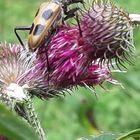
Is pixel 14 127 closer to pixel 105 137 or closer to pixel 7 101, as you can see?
pixel 7 101

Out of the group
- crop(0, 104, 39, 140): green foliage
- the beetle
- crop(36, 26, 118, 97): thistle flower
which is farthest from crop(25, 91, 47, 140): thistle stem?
crop(0, 104, 39, 140): green foliage

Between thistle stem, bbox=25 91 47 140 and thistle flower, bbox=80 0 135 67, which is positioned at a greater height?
thistle flower, bbox=80 0 135 67

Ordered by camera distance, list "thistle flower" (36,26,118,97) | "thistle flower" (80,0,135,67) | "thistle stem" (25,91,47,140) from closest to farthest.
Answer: "thistle stem" (25,91,47,140) < "thistle flower" (80,0,135,67) < "thistle flower" (36,26,118,97)

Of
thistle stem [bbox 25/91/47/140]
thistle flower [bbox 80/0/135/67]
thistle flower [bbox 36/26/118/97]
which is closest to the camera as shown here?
thistle stem [bbox 25/91/47/140]

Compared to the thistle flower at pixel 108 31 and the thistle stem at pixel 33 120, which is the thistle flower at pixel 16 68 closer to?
the thistle stem at pixel 33 120

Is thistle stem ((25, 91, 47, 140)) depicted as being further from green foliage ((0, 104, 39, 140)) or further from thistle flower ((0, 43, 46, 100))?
green foliage ((0, 104, 39, 140))

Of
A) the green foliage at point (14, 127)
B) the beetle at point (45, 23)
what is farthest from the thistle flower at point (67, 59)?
the green foliage at point (14, 127)

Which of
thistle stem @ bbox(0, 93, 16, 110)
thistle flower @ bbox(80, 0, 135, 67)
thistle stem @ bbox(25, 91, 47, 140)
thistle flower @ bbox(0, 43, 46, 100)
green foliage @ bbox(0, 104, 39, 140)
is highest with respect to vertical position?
thistle flower @ bbox(80, 0, 135, 67)

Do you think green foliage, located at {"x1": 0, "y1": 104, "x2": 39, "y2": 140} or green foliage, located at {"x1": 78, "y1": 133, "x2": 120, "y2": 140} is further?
green foliage, located at {"x1": 78, "y1": 133, "x2": 120, "y2": 140}

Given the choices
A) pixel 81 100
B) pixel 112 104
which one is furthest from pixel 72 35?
pixel 112 104
